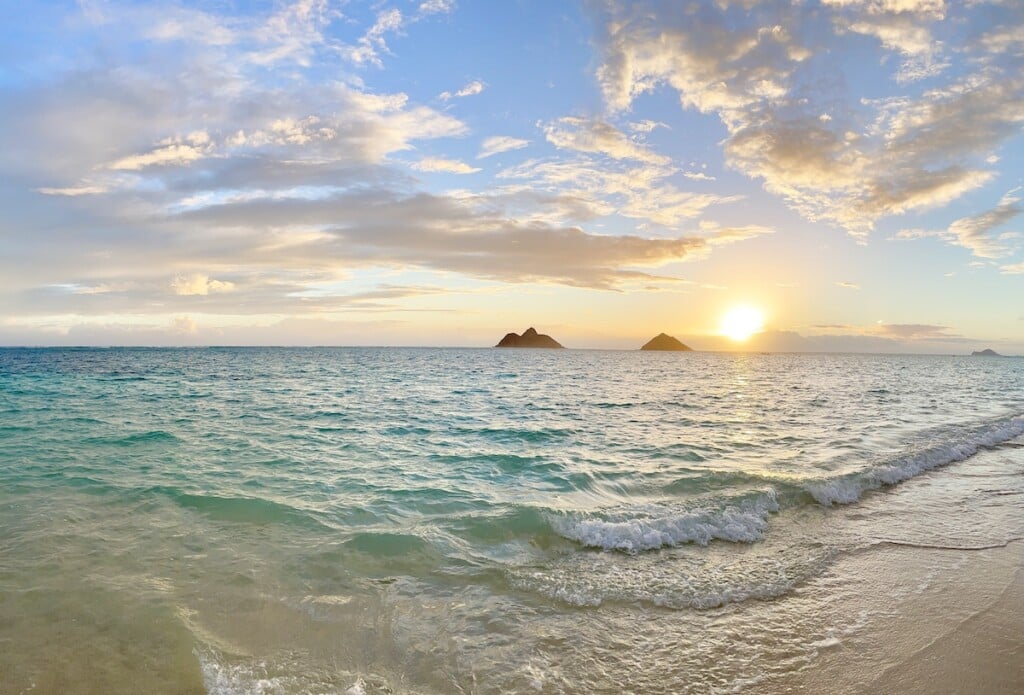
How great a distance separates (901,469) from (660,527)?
10125 millimetres

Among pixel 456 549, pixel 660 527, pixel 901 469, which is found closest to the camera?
pixel 456 549

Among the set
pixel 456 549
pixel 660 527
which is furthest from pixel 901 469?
pixel 456 549

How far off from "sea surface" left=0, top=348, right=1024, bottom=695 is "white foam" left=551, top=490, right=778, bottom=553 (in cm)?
6

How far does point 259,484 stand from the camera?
45.3 feet

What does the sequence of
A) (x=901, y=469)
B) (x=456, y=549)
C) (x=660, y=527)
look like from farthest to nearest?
(x=901, y=469) < (x=660, y=527) < (x=456, y=549)

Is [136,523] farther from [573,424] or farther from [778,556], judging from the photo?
[573,424]

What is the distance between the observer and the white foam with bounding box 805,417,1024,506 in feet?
43.8

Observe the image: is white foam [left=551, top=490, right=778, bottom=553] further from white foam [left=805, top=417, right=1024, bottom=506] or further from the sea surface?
white foam [left=805, top=417, right=1024, bottom=506]

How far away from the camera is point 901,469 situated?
16047mm

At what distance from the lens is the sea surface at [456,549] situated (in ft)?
20.1

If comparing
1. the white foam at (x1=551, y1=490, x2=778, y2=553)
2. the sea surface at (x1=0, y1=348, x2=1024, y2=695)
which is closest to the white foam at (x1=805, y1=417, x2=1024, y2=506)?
the sea surface at (x1=0, y1=348, x2=1024, y2=695)

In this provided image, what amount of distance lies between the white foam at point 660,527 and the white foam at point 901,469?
255 centimetres

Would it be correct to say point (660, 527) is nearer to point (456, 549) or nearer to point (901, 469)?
point (456, 549)

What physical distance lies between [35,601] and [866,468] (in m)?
19.1
